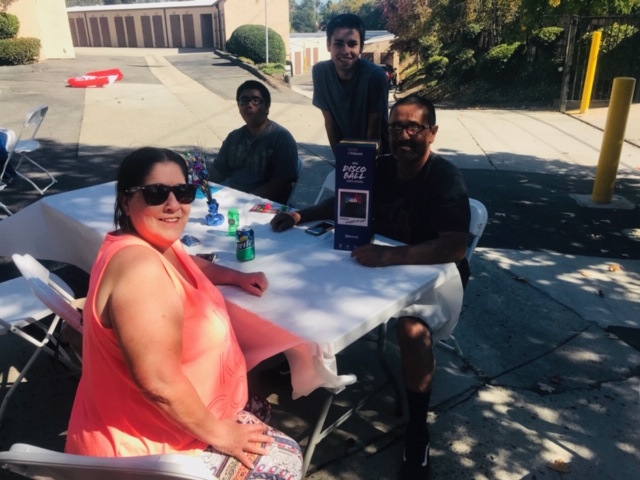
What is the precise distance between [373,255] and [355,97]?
6.44 ft

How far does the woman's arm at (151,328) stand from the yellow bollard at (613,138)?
5669mm

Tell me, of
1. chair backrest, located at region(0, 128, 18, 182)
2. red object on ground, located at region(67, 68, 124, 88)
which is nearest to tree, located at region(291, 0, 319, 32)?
red object on ground, located at region(67, 68, 124, 88)

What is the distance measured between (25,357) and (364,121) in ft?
9.22

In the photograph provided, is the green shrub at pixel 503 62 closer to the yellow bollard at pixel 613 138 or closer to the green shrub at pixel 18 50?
the yellow bollard at pixel 613 138

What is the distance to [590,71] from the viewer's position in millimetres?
10945

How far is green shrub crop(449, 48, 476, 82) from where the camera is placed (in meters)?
18.7

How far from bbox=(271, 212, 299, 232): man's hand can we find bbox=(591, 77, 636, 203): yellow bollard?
177 inches

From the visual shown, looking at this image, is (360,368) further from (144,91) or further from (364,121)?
(144,91)

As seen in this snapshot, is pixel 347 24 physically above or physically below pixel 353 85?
above

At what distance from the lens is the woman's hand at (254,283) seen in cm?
219

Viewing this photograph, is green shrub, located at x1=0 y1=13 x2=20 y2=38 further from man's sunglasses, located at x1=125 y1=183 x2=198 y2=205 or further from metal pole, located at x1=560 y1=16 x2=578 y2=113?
man's sunglasses, located at x1=125 y1=183 x2=198 y2=205

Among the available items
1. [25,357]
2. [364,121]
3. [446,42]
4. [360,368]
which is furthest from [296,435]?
[446,42]

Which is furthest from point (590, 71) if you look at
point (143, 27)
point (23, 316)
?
point (143, 27)

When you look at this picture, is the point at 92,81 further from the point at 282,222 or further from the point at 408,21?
the point at 408,21
